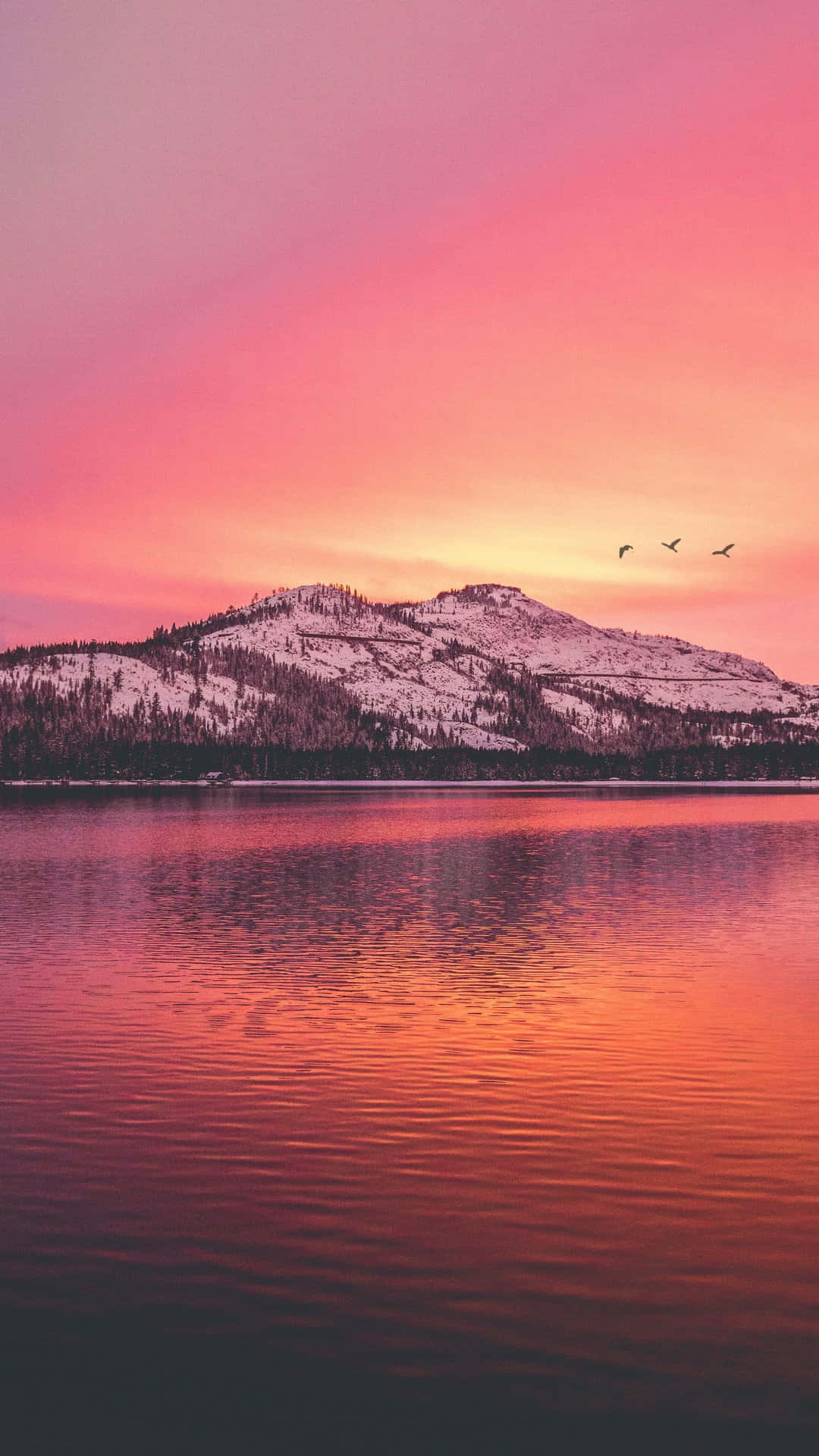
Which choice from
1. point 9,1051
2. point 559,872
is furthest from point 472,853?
point 9,1051

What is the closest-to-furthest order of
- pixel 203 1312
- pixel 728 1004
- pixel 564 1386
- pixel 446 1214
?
pixel 564 1386, pixel 203 1312, pixel 446 1214, pixel 728 1004

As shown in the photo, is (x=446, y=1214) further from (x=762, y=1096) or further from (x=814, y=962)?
(x=814, y=962)

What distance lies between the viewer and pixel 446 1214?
869 inches

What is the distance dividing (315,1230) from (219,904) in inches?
2125

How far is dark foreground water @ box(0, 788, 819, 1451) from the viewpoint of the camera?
1584 centimetres

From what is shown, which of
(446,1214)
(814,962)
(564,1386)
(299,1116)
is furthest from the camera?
(814,962)

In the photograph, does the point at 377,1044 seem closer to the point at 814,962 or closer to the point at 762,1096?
the point at 762,1096

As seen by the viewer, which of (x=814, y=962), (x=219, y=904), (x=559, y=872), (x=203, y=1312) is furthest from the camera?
(x=559, y=872)

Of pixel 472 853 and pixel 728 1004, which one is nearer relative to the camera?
pixel 728 1004

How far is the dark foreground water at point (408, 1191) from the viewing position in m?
15.8

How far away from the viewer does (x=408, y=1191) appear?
23.3 meters

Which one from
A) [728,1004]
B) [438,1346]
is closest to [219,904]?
[728,1004]

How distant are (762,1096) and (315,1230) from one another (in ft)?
43.1

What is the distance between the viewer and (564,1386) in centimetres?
1593
